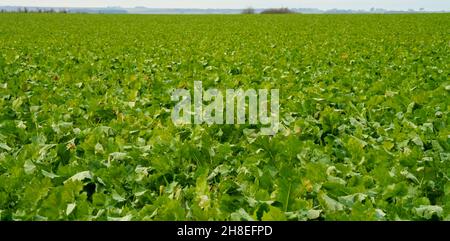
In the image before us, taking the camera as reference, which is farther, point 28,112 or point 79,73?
point 79,73

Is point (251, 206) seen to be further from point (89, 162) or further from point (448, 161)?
point (448, 161)

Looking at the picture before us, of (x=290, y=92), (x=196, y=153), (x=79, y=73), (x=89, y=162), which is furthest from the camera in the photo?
(x=79, y=73)

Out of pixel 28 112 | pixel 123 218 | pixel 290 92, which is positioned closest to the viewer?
pixel 123 218

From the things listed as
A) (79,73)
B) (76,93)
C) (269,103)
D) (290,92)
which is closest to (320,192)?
(269,103)

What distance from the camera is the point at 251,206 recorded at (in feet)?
8.43

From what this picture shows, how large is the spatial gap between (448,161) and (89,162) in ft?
7.71

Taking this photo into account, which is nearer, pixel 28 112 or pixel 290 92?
pixel 28 112

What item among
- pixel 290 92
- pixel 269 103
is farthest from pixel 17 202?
pixel 290 92

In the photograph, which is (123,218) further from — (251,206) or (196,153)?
(196,153)

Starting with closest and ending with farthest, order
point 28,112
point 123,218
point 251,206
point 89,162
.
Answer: point 123,218, point 251,206, point 89,162, point 28,112

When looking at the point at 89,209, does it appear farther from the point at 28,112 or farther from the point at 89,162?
the point at 28,112

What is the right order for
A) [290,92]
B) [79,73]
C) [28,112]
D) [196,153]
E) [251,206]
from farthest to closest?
[79,73], [290,92], [28,112], [196,153], [251,206]

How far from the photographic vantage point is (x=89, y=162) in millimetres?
3139

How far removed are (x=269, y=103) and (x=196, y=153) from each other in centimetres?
210
